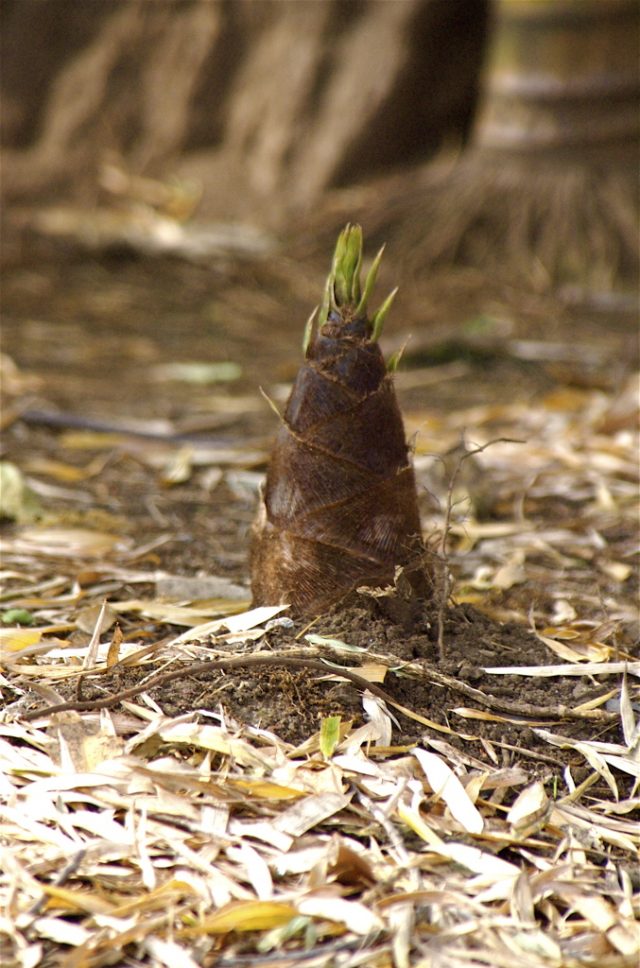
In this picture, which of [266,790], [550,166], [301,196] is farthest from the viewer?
[301,196]

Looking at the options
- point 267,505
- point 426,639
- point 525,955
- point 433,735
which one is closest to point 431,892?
point 525,955

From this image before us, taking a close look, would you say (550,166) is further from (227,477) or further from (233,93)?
(227,477)

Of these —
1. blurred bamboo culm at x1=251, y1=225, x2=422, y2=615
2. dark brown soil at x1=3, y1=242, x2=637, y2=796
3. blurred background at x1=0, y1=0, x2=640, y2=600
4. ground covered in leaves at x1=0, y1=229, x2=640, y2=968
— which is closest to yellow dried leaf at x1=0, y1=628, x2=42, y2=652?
ground covered in leaves at x1=0, y1=229, x2=640, y2=968

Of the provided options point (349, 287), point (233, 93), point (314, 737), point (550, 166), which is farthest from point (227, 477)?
point (233, 93)

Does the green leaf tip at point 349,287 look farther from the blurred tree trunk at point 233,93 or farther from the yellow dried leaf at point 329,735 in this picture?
the blurred tree trunk at point 233,93

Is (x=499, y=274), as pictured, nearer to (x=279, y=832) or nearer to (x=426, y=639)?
(x=426, y=639)

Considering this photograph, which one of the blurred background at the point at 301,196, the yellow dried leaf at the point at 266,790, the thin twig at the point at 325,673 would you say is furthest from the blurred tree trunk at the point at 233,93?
the yellow dried leaf at the point at 266,790
